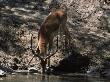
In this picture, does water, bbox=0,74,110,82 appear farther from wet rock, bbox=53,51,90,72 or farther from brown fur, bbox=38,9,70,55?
brown fur, bbox=38,9,70,55

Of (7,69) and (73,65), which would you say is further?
(73,65)

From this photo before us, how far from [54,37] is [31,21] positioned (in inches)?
67.5

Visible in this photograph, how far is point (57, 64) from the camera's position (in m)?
15.5

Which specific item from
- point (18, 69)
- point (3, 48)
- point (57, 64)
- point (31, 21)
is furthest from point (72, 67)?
point (31, 21)

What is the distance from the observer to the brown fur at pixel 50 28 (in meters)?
15.8

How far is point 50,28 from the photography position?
1681 centimetres

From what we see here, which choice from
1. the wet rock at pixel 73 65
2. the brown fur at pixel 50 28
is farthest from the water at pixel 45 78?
the brown fur at pixel 50 28

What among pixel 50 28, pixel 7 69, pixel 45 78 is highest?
pixel 50 28

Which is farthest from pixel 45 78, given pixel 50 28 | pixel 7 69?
pixel 50 28

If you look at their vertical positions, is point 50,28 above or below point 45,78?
above

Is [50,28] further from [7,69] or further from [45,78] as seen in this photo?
[45,78]

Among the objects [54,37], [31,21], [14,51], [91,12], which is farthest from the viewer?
[91,12]

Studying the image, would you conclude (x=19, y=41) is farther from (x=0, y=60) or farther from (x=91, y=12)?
(x=91, y=12)

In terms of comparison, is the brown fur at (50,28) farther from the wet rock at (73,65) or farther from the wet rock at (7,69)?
the wet rock at (7,69)
